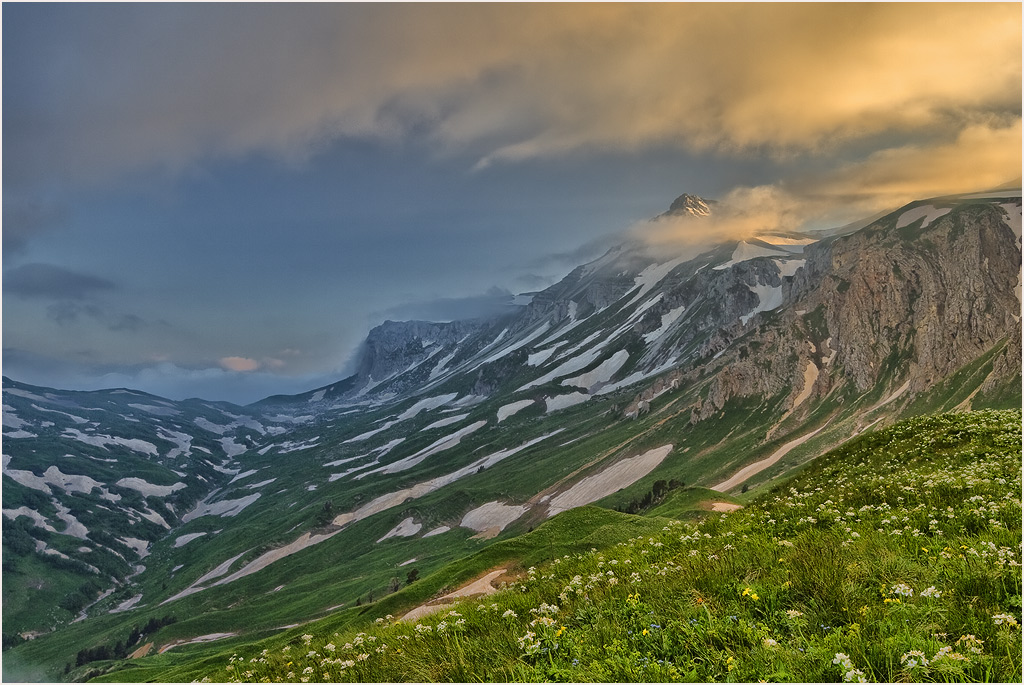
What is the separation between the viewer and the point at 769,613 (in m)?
8.53

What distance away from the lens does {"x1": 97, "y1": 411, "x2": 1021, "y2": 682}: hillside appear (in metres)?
6.84

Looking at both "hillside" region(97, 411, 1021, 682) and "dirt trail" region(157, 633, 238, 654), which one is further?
"dirt trail" region(157, 633, 238, 654)

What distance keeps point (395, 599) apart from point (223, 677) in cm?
1637

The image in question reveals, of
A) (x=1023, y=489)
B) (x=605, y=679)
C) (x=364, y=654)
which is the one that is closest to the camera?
(x=605, y=679)

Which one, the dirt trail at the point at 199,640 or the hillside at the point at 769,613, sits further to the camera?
the dirt trail at the point at 199,640

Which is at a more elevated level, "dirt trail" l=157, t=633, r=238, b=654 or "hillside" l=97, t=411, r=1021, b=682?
"hillside" l=97, t=411, r=1021, b=682

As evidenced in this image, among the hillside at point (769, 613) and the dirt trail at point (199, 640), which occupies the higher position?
the hillside at point (769, 613)

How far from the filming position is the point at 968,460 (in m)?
22.9

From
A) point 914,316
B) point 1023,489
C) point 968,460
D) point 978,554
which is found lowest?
point 914,316

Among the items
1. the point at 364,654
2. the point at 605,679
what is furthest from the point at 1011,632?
the point at 364,654

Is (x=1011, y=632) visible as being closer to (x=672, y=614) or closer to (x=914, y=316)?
(x=672, y=614)

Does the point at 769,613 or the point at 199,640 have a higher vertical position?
the point at 769,613

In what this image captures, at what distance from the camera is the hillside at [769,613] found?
6.84 m

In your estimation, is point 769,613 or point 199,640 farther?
point 199,640
